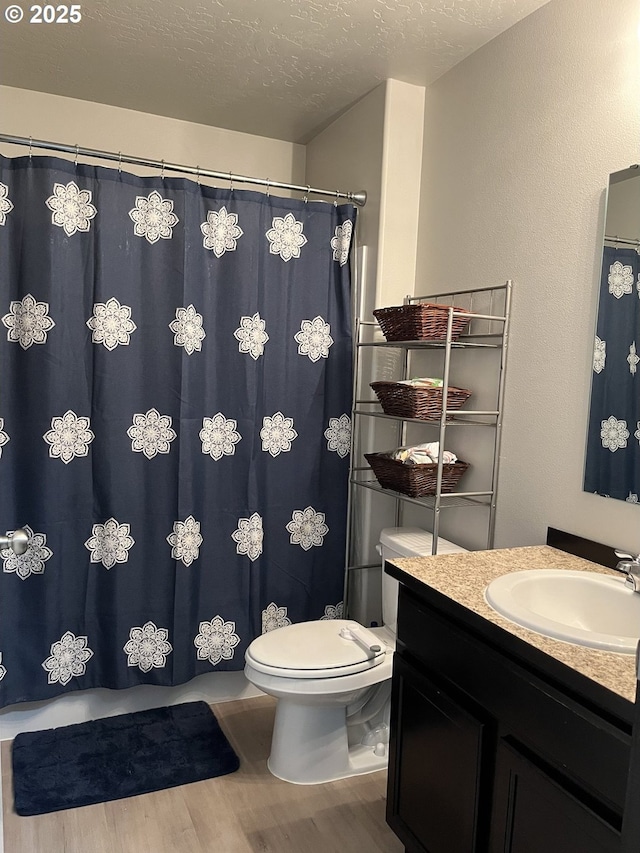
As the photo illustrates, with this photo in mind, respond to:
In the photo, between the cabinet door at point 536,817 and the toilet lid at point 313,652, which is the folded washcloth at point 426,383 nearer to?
the toilet lid at point 313,652

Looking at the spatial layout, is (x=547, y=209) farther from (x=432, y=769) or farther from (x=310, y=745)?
(x=310, y=745)

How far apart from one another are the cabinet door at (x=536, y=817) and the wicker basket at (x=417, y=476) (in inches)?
38.5

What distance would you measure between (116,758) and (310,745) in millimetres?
668

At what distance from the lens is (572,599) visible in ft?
5.31

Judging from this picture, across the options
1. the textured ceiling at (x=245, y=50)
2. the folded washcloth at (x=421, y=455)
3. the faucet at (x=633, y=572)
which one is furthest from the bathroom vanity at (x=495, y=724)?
the textured ceiling at (x=245, y=50)

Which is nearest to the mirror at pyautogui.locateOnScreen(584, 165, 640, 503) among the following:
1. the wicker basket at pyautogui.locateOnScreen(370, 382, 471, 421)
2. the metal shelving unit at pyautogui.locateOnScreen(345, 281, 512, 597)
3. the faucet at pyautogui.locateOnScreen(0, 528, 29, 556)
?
the metal shelving unit at pyautogui.locateOnScreen(345, 281, 512, 597)

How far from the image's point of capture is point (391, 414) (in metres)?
2.32

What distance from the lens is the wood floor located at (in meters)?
1.84

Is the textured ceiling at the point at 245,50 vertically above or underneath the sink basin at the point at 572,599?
above

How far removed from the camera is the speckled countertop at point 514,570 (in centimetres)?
112

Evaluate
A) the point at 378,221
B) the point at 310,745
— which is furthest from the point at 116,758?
the point at 378,221

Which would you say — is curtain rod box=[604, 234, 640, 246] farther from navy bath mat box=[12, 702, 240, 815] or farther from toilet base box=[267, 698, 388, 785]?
navy bath mat box=[12, 702, 240, 815]

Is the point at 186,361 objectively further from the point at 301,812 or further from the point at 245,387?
the point at 301,812

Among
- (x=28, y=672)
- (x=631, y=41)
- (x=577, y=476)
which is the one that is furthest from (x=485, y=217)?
(x=28, y=672)
